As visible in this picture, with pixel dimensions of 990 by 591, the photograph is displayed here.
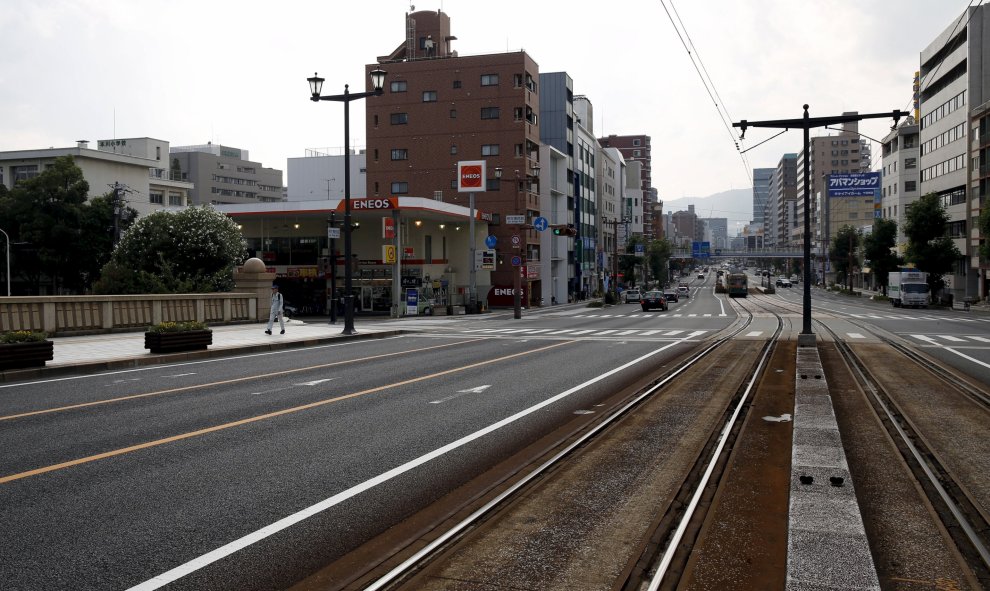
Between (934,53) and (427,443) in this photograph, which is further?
(934,53)

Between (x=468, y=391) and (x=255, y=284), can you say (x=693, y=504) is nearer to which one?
(x=468, y=391)

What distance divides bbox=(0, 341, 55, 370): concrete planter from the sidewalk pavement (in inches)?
8.8

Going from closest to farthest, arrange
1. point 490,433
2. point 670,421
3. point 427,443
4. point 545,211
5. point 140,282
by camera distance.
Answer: point 427,443, point 490,433, point 670,421, point 140,282, point 545,211

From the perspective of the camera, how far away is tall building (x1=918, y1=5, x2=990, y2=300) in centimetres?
7169

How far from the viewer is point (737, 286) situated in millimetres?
91500

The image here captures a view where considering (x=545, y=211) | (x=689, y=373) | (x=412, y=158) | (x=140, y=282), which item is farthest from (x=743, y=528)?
(x=545, y=211)

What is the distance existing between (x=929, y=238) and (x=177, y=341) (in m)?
68.7

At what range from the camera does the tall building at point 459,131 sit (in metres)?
68.9

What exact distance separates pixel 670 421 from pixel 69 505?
791cm

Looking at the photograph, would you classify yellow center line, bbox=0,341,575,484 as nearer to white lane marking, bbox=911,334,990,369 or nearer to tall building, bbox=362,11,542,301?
white lane marking, bbox=911,334,990,369

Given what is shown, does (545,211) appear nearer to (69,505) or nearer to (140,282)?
(140,282)

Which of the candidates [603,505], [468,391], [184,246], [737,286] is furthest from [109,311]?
[737,286]

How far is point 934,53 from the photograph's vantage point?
84.1m

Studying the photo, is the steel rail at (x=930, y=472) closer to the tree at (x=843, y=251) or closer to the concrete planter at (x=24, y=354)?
the concrete planter at (x=24, y=354)
